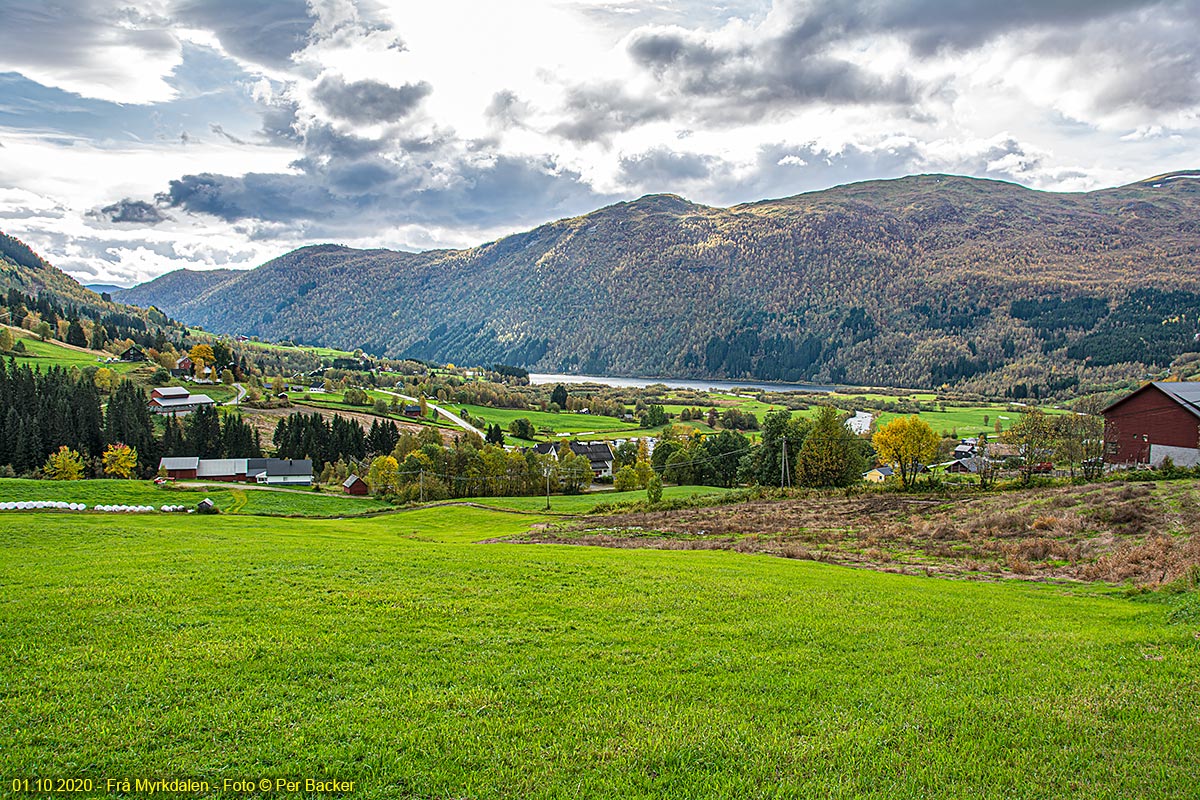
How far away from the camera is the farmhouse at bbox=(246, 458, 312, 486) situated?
93750 mm

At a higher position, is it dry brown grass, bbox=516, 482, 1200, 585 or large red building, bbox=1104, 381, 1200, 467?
large red building, bbox=1104, 381, 1200, 467

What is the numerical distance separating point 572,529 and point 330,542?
18.5m

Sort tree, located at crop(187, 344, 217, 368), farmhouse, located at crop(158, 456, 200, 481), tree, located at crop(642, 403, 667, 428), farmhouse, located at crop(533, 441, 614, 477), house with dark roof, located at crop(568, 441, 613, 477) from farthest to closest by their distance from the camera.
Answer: tree, located at crop(187, 344, 217, 368) < tree, located at crop(642, 403, 667, 428) < house with dark roof, located at crop(568, 441, 613, 477) < farmhouse, located at crop(533, 441, 614, 477) < farmhouse, located at crop(158, 456, 200, 481)

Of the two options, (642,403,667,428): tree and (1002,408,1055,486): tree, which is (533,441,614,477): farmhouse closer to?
(642,403,667,428): tree

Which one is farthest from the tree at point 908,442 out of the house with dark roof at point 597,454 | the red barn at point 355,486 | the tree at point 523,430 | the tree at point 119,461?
the tree at point 119,461

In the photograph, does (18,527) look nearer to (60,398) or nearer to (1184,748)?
(1184,748)

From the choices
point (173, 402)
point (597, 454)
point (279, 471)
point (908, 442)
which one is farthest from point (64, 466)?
point (908, 442)

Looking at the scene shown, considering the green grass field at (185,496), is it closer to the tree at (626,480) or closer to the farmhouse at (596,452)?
the tree at (626,480)

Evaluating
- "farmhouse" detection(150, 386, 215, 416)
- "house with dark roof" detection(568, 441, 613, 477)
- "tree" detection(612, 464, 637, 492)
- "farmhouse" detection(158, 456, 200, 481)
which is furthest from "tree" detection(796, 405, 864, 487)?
"farmhouse" detection(150, 386, 215, 416)

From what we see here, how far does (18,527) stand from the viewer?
1114 inches

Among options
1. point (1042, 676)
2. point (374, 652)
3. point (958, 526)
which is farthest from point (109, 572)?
point (958, 526)

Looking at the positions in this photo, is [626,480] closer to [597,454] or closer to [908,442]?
[597,454]

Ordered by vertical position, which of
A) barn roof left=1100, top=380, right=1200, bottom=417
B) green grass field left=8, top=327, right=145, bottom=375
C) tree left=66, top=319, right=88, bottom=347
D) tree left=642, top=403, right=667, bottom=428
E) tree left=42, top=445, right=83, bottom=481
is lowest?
tree left=42, top=445, right=83, bottom=481

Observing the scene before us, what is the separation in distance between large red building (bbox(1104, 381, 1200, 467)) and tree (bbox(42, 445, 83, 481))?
11087cm
